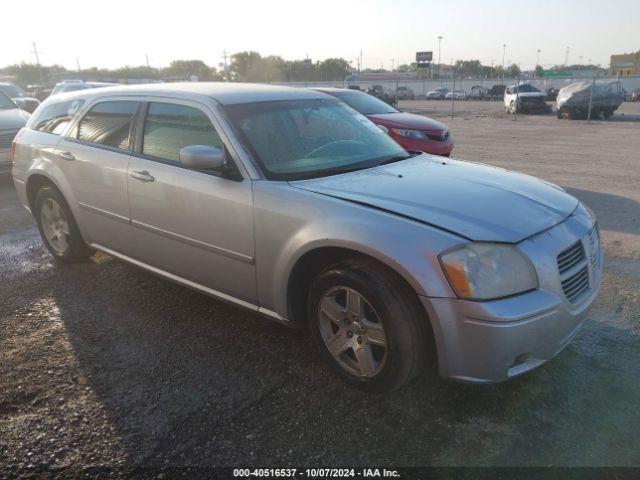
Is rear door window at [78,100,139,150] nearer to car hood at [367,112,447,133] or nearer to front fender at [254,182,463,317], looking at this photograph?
front fender at [254,182,463,317]

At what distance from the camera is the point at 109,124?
423cm

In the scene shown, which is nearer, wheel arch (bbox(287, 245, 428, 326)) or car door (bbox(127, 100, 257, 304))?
wheel arch (bbox(287, 245, 428, 326))

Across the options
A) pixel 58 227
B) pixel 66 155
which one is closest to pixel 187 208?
pixel 66 155

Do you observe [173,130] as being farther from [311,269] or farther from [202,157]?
[311,269]

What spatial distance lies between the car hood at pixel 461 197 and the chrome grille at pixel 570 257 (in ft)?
0.52

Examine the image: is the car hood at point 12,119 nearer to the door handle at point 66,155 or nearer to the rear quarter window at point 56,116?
the rear quarter window at point 56,116

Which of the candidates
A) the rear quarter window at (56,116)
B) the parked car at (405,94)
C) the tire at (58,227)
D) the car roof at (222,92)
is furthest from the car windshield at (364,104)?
the parked car at (405,94)

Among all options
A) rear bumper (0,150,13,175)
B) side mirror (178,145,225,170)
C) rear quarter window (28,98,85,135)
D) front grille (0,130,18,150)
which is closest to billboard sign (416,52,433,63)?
front grille (0,130,18,150)

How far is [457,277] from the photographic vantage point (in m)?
2.43

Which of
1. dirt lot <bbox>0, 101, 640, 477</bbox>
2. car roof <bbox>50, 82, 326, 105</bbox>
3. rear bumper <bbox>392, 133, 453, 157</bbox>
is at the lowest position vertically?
dirt lot <bbox>0, 101, 640, 477</bbox>

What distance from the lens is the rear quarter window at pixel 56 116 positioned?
4.69 metres

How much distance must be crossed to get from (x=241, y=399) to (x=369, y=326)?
2.73 feet

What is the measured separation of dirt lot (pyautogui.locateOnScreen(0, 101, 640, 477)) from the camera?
2.47m

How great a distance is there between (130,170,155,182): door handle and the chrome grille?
2.67m
